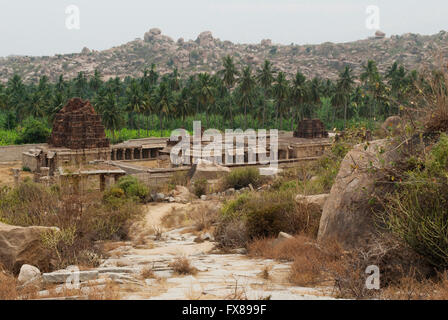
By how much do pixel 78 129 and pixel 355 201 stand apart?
130ft

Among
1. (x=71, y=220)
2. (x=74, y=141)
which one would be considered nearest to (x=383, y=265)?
(x=71, y=220)

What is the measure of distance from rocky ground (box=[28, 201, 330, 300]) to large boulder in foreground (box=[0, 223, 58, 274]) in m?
1.34

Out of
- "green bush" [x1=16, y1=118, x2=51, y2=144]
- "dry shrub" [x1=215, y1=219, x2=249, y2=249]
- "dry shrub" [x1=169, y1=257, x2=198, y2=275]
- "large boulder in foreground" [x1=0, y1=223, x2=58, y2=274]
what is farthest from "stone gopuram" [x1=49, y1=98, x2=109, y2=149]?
"dry shrub" [x1=169, y1=257, x2=198, y2=275]

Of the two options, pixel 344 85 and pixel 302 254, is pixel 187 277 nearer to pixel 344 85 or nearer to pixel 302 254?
pixel 302 254

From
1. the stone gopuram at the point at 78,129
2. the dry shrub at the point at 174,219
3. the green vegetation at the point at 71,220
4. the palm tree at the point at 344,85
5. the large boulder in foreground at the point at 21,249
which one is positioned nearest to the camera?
the large boulder in foreground at the point at 21,249

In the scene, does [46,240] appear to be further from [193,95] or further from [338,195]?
[193,95]

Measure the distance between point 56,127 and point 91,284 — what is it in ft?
141

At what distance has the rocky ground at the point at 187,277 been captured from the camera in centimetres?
725

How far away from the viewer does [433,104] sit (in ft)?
30.6

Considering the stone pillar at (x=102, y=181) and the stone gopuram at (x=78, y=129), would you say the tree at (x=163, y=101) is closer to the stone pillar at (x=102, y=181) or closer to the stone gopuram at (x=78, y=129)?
the stone gopuram at (x=78, y=129)

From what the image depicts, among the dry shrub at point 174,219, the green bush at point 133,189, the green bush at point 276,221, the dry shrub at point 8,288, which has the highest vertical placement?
the dry shrub at point 8,288

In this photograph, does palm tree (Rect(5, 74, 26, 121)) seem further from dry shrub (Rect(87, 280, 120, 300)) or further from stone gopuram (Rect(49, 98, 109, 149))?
dry shrub (Rect(87, 280, 120, 300))

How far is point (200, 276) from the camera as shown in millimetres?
9133

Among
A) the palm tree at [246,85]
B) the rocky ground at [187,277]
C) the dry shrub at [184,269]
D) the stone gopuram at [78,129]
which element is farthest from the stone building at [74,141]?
the dry shrub at [184,269]
